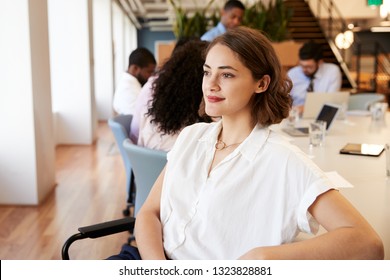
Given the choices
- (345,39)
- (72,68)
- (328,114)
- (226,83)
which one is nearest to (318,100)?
(328,114)

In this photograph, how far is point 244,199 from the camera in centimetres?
125

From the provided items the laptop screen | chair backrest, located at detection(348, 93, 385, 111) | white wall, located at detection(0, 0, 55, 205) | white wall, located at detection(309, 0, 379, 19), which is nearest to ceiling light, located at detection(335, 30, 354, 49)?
chair backrest, located at detection(348, 93, 385, 111)

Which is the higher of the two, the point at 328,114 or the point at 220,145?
the point at 220,145

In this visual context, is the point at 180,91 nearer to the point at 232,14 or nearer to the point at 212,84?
the point at 212,84

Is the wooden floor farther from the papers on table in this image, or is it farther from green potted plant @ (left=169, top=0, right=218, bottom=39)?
green potted plant @ (left=169, top=0, right=218, bottom=39)

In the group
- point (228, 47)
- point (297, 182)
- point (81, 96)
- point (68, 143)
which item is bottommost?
point (68, 143)

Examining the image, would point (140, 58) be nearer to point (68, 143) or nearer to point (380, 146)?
point (380, 146)

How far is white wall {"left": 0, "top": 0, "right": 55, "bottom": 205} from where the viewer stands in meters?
3.55

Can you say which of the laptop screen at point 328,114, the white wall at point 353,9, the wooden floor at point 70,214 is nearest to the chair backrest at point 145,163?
the wooden floor at point 70,214

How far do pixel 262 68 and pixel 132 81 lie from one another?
8.67ft

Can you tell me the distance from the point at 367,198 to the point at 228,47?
809 millimetres

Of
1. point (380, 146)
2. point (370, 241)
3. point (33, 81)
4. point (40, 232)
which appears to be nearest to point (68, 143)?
point (33, 81)
